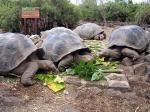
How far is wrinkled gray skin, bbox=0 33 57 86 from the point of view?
5324 millimetres

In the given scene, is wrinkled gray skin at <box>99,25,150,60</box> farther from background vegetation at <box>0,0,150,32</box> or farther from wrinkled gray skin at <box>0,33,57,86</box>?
background vegetation at <box>0,0,150,32</box>

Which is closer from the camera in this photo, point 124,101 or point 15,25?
point 124,101

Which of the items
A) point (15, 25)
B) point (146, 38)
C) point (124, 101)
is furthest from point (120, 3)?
point (124, 101)

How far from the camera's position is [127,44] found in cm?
651

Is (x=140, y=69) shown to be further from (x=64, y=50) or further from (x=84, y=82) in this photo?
(x=64, y=50)

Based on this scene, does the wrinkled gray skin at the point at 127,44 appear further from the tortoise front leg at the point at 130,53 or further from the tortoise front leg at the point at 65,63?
the tortoise front leg at the point at 65,63

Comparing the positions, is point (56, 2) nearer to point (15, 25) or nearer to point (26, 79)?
point (15, 25)

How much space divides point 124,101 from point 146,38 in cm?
242

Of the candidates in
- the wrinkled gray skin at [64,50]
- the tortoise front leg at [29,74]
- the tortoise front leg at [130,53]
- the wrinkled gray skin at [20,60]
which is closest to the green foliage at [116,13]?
the tortoise front leg at [130,53]

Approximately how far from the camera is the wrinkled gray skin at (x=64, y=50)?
5871mm

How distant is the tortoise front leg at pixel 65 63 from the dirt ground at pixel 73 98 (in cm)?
65

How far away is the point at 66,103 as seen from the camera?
469cm

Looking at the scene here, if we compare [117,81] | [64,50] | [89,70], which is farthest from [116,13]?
[117,81]

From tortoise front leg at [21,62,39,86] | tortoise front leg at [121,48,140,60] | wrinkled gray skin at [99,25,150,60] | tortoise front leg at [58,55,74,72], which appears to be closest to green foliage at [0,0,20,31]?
wrinkled gray skin at [99,25,150,60]
